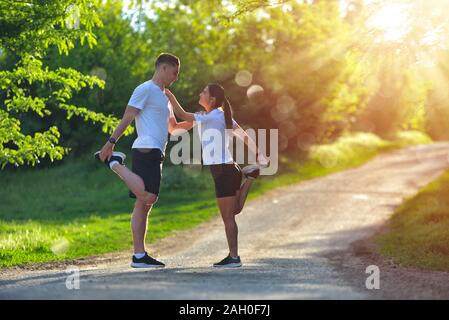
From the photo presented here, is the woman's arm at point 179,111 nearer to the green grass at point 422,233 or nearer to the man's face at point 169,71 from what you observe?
the man's face at point 169,71

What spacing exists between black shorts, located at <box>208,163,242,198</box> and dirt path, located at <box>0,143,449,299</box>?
930mm

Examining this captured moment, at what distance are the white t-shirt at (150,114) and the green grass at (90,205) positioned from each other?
4.25m

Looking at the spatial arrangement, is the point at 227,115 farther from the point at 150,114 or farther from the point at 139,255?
the point at 139,255

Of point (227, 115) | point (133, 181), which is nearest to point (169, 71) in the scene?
point (227, 115)

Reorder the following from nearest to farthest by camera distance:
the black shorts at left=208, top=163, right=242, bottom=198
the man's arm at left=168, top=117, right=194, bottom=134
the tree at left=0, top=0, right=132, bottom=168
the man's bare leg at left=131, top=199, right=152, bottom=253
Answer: the man's bare leg at left=131, top=199, right=152, bottom=253 → the black shorts at left=208, top=163, right=242, bottom=198 → the man's arm at left=168, top=117, right=194, bottom=134 → the tree at left=0, top=0, right=132, bottom=168

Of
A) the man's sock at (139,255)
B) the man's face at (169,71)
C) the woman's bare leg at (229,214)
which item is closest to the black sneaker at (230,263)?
the woman's bare leg at (229,214)

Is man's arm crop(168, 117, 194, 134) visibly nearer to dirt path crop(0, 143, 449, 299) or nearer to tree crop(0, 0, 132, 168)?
dirt path crop(0, 143, 449, 299)

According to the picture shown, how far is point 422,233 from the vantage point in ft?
45.2

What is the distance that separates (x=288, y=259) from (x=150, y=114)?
473 cm

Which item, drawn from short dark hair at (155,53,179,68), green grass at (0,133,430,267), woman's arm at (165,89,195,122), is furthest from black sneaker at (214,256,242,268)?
green grass at (0,133,430,267)

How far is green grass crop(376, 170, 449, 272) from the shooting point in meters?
11.5

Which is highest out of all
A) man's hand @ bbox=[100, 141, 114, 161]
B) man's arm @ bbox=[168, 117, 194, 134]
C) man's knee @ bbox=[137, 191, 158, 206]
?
man's arm @ bbox=[168, 117, 194, 134]

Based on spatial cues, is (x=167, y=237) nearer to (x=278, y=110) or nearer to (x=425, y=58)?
(x=425, y=58)

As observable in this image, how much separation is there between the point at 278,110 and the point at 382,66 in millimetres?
18131
